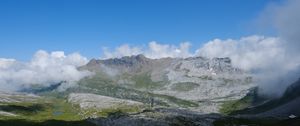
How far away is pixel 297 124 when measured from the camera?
433 ft

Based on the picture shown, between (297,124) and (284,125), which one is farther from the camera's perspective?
(284,125)

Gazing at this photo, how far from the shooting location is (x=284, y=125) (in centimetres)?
14800

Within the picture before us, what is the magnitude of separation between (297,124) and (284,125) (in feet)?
52.9
